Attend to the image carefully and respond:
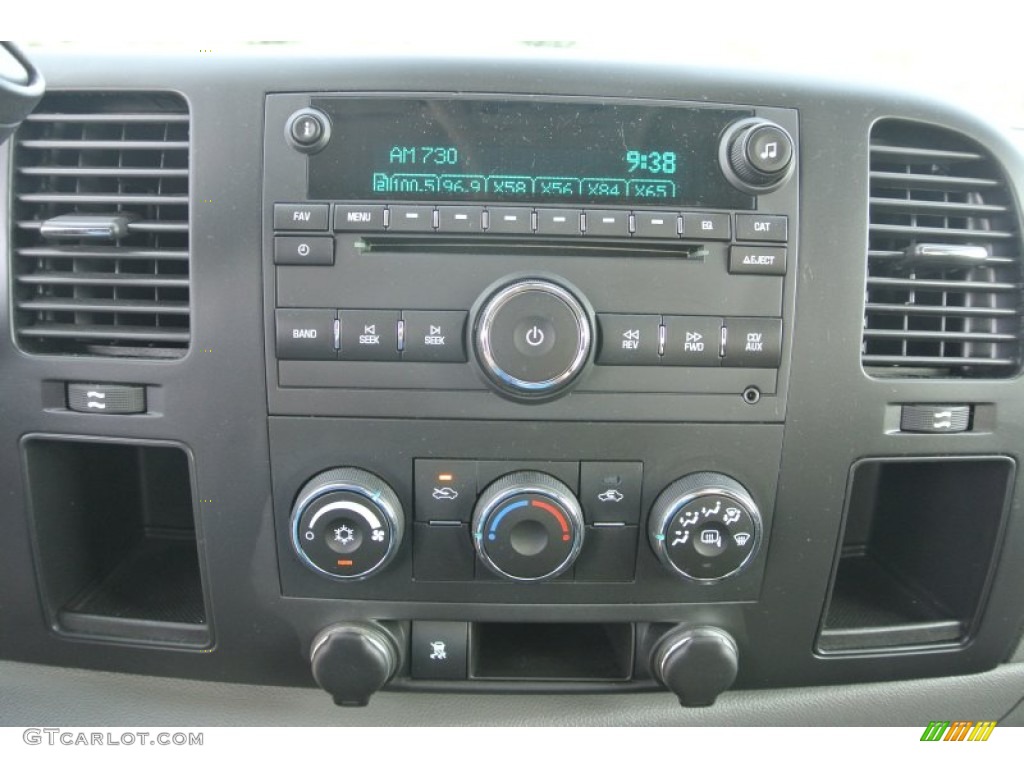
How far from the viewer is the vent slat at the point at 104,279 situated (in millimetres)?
1080

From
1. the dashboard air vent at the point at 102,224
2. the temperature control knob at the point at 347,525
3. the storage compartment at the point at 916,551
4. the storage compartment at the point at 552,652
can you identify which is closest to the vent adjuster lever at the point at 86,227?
the dashboard air vent at the point at 102,224

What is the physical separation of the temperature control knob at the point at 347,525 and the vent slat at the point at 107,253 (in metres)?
0.39

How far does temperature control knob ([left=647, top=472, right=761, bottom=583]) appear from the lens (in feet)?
3.47

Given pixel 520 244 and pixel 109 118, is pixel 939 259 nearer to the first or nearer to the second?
pixel 520 244

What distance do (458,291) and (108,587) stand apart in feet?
2.77

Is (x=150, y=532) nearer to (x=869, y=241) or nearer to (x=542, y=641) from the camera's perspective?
(x=542, y=641)

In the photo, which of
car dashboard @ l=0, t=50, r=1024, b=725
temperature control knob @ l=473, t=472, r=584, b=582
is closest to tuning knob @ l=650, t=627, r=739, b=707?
car dashboard @ l=0, t=50, r=1024, b=725

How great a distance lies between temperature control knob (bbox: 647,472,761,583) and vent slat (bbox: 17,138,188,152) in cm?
86

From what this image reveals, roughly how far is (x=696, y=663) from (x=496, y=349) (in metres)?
0.56

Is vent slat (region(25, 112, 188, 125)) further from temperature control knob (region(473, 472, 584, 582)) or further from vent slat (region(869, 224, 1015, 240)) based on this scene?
vent slat (region(869, 224, 1015, 240))

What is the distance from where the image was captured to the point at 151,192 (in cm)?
114

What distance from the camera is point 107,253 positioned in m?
1.09
